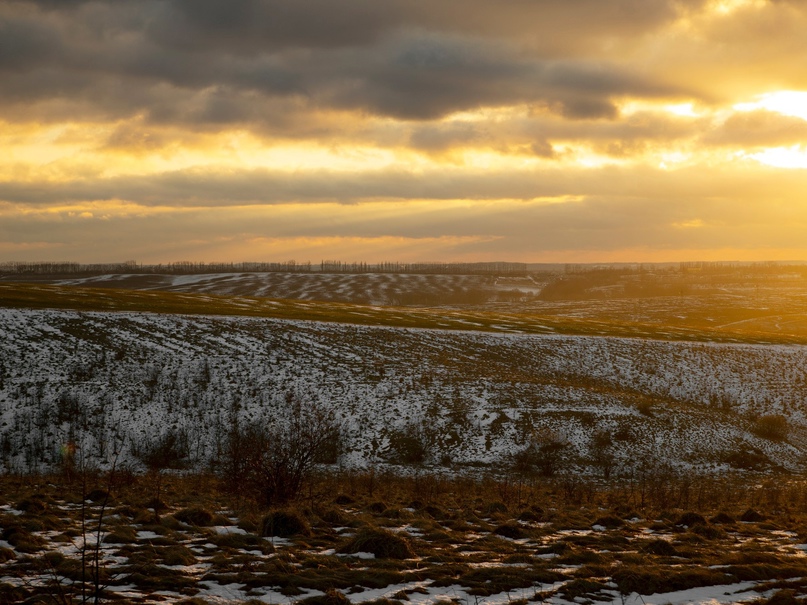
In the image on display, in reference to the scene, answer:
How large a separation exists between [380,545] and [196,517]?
206 inches

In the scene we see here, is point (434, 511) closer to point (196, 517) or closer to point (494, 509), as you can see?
point (494, 509)

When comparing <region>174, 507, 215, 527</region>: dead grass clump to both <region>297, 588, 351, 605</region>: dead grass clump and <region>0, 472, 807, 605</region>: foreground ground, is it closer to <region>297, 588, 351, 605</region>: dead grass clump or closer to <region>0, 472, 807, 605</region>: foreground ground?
<region>0, 472, 807, 605</region>: foreground ground

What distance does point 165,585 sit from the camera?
1109cm

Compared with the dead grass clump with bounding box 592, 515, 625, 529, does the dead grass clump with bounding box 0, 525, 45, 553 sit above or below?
above

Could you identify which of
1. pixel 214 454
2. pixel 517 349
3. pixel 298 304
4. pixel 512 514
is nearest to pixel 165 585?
pixel 512 514

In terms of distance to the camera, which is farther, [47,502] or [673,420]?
[673,420]

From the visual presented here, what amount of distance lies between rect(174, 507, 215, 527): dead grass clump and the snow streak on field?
60.6 ft

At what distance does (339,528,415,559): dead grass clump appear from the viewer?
1368 cm

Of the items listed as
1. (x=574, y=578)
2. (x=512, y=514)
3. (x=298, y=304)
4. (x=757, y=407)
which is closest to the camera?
(x=574, y=578)

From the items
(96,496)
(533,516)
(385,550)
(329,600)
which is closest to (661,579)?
(385,550)

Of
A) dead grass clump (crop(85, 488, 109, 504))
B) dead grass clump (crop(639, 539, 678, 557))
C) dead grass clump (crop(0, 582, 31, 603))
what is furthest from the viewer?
dead grass clump (crop(85, 488, 109, 504))

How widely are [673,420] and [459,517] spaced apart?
92.7 ft

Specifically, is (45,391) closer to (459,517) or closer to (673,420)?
(459,517)

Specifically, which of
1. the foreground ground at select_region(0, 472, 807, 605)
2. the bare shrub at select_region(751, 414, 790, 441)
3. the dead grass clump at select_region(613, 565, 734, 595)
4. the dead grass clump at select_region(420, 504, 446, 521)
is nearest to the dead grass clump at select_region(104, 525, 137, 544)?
the foreground ground at select_region(0, 472, 807, 605)
